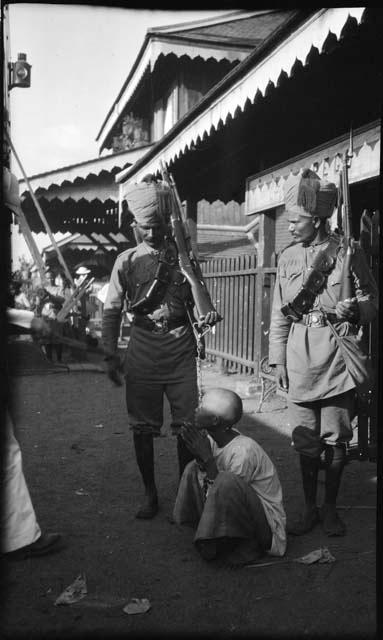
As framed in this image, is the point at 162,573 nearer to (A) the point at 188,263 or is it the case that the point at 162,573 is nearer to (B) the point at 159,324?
(B) the point at 159,324

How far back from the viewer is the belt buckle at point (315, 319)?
12.4 feet

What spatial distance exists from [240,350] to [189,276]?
226 inches

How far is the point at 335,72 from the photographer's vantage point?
603 centimetres

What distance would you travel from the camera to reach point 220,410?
3400mm

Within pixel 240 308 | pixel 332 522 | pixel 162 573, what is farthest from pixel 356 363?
pixel 240 308

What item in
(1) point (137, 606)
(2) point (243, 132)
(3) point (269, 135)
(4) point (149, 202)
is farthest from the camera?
(2) point (243, 132)

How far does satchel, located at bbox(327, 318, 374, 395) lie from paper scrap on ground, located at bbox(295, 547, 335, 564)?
897 millimetres

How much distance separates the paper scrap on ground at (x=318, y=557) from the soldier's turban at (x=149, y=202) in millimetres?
2136

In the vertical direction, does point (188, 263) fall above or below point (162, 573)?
above

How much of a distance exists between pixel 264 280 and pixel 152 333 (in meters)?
4.63

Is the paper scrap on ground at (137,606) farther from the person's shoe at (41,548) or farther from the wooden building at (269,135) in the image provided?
the wooden building at (269,135)

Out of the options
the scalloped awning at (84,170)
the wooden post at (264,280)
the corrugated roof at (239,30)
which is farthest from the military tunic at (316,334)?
the corrugated roof at (239,30)

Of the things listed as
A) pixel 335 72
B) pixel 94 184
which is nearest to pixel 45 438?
pixel 335 72

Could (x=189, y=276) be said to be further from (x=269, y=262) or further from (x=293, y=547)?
(x=269, y=262)
